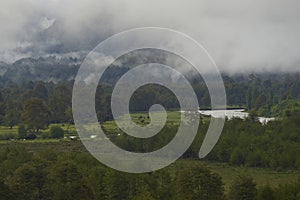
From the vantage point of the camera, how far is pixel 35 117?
55500 mm

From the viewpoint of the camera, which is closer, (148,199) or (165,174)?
(148,199)

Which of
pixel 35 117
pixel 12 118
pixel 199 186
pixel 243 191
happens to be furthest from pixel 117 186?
pixel 12 118

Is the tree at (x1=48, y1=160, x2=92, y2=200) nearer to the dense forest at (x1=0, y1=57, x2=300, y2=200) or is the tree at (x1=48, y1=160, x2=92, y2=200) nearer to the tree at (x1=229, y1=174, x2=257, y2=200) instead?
the dense forest at (x1=0, y1=57, x2=300, y2=200)

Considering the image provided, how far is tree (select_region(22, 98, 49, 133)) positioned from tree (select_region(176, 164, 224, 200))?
38716 millimetres

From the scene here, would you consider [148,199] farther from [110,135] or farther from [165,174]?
[110,135]

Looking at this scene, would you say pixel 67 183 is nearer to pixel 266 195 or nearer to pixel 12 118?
pixel 266 195

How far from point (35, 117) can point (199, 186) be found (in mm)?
39980

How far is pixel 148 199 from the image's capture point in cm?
1733

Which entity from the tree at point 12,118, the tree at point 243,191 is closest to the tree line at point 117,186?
the tree at point 243,191

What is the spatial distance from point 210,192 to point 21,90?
7612 centimetres

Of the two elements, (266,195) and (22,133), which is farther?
(22,133)

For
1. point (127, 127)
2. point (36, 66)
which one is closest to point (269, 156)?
point (127, 127)

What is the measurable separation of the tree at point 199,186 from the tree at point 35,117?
38.7 metres

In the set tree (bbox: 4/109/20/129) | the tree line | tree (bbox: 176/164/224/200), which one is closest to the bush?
tree (bbox: 4/109/20/129)
